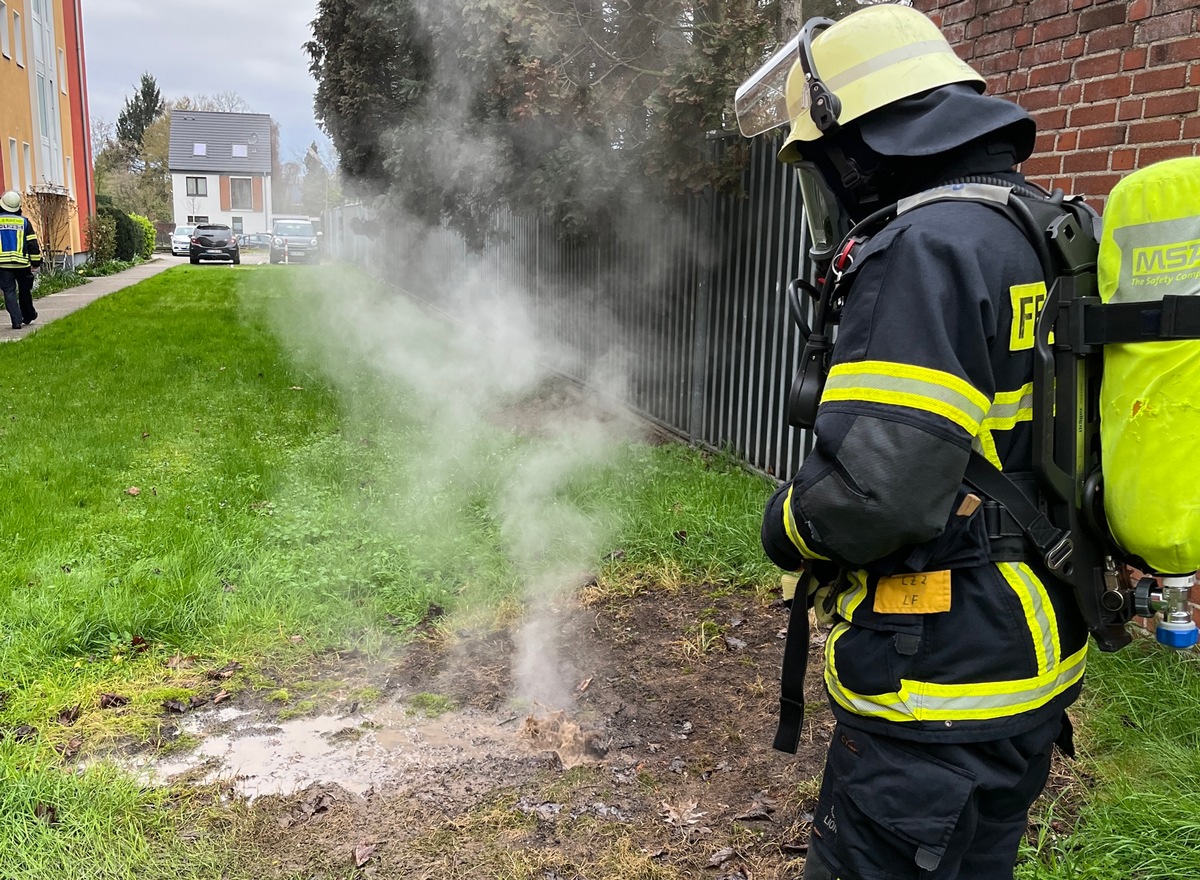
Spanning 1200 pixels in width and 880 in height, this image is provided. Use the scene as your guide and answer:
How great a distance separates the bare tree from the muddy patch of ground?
63.7 ft

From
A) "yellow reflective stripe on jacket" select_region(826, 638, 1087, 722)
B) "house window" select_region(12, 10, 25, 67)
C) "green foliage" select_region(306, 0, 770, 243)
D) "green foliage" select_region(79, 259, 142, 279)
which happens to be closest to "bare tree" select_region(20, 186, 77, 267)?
"green foliage" select_region(79, 259, 142, 279)

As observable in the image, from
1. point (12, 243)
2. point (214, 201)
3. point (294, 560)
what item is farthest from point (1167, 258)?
point (214, 201)

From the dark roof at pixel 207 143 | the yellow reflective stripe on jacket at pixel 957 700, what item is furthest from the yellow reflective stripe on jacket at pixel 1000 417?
the dark roof at pixel 207 143

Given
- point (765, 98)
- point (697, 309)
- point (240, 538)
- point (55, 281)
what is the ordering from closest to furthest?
point (765, 98) < point (240, 538) < point (697, 309) < point (55, 281)

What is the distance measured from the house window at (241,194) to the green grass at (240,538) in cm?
5006

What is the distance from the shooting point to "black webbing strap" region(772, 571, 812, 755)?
1840 mm

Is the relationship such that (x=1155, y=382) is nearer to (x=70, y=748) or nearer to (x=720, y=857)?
(x=720, y=857)

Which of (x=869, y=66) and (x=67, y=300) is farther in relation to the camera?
(x=67, y=300)

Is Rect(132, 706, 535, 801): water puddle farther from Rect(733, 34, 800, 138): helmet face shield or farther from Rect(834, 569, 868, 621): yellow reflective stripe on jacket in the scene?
Rect(733, 34, 800, 138): helmet face shield

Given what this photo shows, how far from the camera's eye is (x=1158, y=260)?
151 cm

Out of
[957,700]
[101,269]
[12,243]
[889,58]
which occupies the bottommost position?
[957,700]

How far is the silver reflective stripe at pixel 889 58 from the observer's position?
5.40ft

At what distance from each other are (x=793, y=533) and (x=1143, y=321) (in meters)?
0.66

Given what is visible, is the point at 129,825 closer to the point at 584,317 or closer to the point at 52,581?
the point at 52,581
